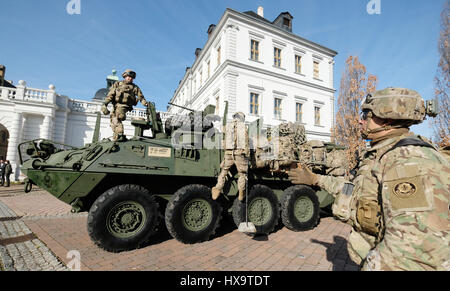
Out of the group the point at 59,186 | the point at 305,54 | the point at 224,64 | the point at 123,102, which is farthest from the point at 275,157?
the point at 305,54

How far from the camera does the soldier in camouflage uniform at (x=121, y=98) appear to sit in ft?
15.2

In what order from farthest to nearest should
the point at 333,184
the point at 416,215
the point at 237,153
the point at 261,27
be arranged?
the point at 261,27 < the point at 237,153 < the point at 333,184 < the point at 416,215

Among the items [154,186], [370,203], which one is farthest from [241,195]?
[370,203]

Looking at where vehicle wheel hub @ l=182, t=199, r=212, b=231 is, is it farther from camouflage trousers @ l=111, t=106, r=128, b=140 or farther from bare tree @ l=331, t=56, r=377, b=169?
bare tree @ l=331, t=56, r=377, b=169

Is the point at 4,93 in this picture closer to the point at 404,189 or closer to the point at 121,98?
the point at 121,98

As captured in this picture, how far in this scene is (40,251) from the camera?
3553 millimetres

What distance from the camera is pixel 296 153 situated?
22.3 ft

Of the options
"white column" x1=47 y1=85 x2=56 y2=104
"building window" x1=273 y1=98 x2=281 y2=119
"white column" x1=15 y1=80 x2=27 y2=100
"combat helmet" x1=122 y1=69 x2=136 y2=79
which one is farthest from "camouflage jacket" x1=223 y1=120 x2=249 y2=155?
"white column" x1=15 y1=80 x2=27 y2=100

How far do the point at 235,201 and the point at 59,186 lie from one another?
3102 mm

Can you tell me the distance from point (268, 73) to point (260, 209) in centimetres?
1676

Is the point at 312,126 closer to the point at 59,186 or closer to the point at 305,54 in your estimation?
the point at 305,54

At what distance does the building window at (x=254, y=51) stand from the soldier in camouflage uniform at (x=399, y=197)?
19.1 m

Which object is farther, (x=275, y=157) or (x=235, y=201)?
(x=275, y=157)

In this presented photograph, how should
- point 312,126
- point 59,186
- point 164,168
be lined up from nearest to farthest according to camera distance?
point 59,186 → point 164,168 → point 312,126
